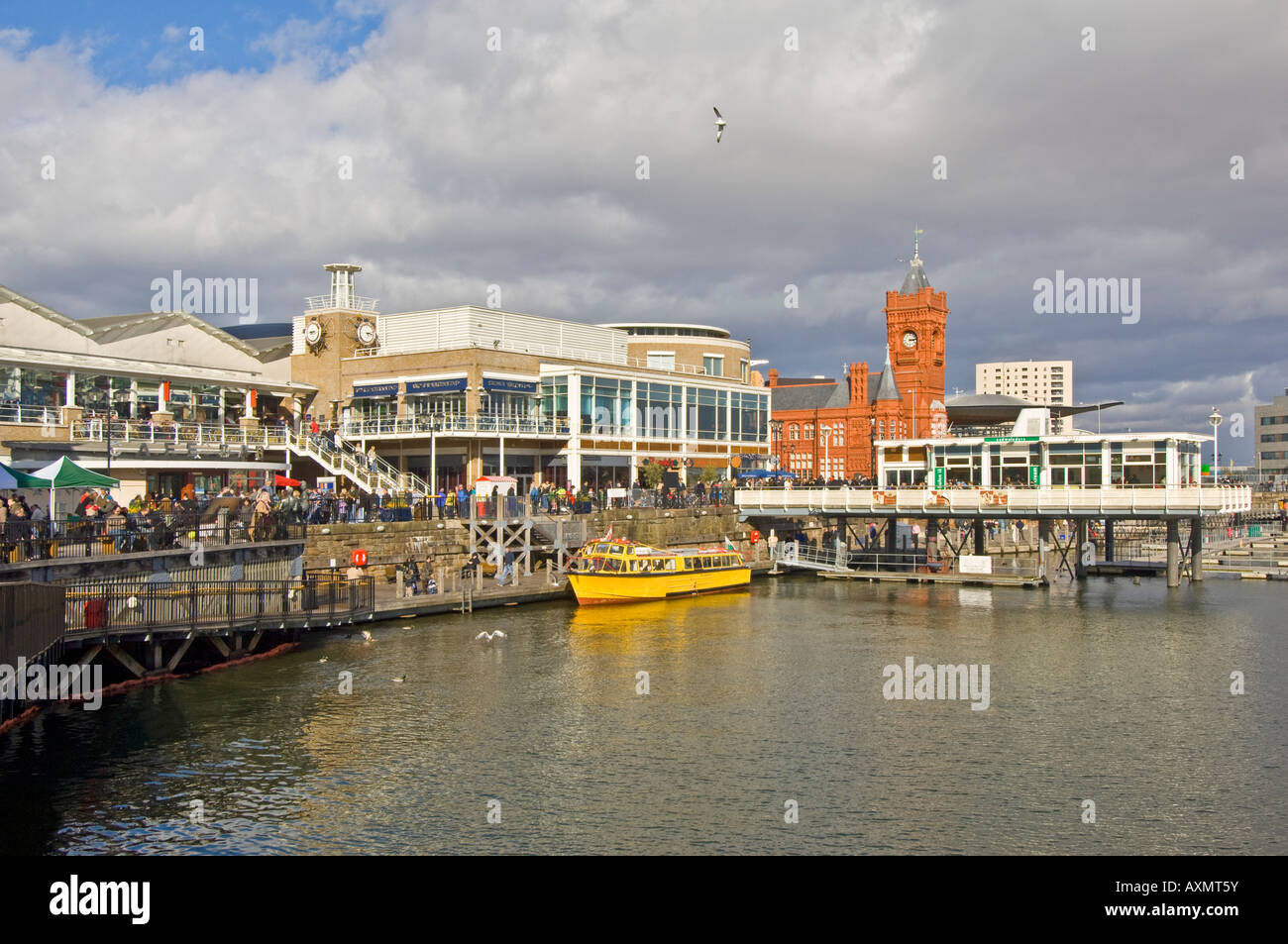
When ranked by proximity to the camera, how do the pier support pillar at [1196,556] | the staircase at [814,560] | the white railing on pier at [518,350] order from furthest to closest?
the white railing on pier at [518,350]
the staircase at [814,560]
the pier support pillar at [1196,556]

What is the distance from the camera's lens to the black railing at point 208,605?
29.4 meters

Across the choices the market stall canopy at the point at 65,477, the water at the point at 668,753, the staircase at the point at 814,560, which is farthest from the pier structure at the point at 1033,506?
the market stall canopy at the point at 65,477

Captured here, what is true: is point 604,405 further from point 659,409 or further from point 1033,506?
point 1033,506

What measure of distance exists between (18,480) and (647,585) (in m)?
28.8

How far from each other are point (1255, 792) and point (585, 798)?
14.5m

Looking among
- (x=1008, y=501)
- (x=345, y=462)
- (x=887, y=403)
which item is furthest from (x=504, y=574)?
(x=887, y=403)

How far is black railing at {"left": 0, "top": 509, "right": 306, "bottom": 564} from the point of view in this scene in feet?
101

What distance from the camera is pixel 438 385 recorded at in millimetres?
64500

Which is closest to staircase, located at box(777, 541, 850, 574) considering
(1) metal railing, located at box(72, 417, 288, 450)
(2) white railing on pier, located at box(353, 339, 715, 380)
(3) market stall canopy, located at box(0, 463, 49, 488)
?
(2) white railing on pier, located at box(353, 339, 715, 380)

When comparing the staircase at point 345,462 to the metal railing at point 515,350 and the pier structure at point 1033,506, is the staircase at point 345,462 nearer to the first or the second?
the metal railing at point 515,350

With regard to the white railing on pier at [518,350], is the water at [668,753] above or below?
below

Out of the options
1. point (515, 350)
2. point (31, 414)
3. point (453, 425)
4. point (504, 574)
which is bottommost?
point (504, 574)
